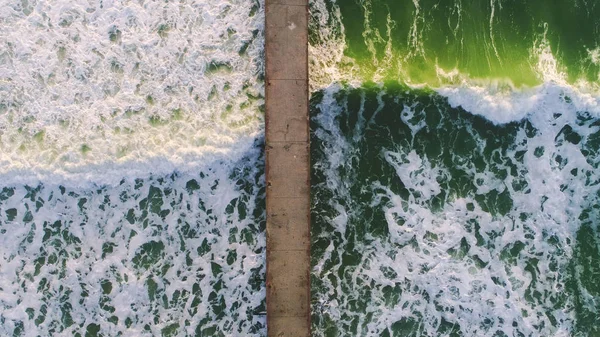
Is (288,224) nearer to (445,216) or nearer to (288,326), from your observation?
(288,326)

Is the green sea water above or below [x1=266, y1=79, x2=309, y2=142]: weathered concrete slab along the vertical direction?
above

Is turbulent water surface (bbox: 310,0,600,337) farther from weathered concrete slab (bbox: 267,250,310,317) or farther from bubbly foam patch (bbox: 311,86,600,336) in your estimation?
weathered concrete slab (bbox: 267,250,310,317)

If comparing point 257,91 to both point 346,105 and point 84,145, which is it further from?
point 84,145

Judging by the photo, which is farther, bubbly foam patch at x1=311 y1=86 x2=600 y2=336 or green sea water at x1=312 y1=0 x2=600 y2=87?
green sea water at x1=312 y1=0 x2=600 y2=87

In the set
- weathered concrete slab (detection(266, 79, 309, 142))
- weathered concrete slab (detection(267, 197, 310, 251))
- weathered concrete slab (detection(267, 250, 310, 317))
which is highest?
weathered concrete slab (detection(266, 79, 309, 142))

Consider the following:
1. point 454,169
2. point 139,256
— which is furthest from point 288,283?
point 454,169

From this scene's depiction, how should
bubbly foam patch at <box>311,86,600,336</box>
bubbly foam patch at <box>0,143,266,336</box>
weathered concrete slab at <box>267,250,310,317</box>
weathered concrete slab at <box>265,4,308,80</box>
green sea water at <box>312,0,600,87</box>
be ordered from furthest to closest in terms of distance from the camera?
green sea water at <box>312,0,600,87</box> → bubbly foam patch at <box>311,86,600,336</box> → bubbly foam patch at <box>0,143,266,336</box> → weathered concrete slab at <box>265,4,308,80</box> → weathered concrete slab at <box>267,250,310,317</box>

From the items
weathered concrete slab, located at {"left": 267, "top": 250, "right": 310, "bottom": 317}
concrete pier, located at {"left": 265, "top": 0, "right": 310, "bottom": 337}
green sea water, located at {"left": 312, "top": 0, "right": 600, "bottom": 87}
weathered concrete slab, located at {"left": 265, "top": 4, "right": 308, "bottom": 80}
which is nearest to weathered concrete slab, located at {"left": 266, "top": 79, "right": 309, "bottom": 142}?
concrete pier, located at {"left": 265, "top": 0, "right": 310, "bottom": 337}

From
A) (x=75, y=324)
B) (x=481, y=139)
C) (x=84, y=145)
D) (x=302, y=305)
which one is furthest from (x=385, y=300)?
(x=84, y=145)

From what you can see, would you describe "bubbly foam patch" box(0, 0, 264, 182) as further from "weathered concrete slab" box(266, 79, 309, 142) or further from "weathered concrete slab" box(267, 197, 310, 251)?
"weathered concrete slab" box(267, 197, 310, 251)

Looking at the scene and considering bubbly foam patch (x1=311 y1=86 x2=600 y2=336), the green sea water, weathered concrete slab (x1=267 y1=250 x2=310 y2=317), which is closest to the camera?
weathered concrete slab (x1=267 y1=250 x2=310 y2=317)
